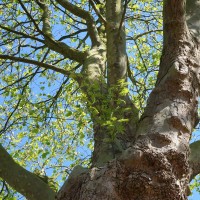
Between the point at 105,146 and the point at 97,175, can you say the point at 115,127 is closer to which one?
the point at 105,146

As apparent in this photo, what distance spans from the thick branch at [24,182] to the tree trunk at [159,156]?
53 cm

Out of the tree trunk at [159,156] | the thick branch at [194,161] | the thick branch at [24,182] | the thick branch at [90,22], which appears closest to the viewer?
the tree trunk at [159,156]

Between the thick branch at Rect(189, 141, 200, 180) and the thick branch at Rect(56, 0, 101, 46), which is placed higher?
the thick branch at Rect(56, 0, 101, 46)

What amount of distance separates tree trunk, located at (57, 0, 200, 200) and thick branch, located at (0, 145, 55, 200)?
0.53 meters

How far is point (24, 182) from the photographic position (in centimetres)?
279

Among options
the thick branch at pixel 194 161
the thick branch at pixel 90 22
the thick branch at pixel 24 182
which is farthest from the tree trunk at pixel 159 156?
Answer: the thick branch at pixel 90 22

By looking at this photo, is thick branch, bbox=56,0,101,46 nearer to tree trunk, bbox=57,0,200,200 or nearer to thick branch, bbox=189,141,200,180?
tree trunk, bbox=57,0,200,200

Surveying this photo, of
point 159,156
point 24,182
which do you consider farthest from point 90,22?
point 159,156

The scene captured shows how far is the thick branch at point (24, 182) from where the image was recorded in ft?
9.00

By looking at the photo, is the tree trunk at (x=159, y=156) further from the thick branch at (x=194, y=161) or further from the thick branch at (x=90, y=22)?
the thick branch at (x=90, y=22)

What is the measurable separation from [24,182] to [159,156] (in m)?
1.27

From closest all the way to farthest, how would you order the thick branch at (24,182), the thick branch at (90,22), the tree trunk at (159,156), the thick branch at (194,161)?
the tree trunk at (159,156)
the thick branch at (194,161)
the thick branch at (24,182)
the thick branch at (90,22)

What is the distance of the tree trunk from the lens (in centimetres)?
206

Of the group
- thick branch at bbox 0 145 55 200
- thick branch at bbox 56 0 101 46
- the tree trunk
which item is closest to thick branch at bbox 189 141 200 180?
the tree trunk
